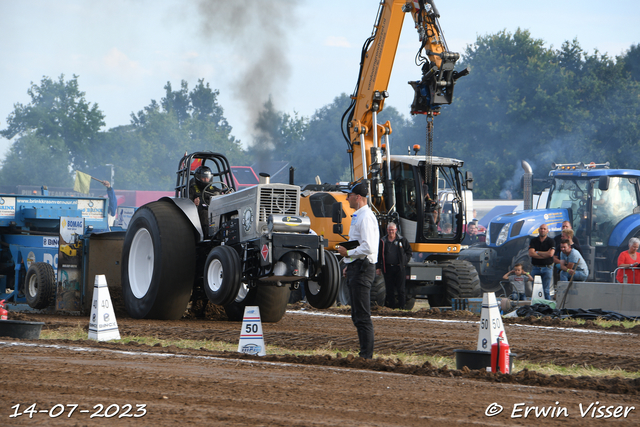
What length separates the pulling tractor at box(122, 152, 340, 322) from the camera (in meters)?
9.20

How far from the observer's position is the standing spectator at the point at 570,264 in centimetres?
1366

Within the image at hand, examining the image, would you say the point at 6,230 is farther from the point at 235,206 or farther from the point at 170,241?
the point at 235,206

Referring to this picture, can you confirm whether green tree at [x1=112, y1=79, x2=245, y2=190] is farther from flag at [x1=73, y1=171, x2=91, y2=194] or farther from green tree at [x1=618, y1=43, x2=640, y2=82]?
green tree at [x1=618, y1=43, x2=640, y2=82]

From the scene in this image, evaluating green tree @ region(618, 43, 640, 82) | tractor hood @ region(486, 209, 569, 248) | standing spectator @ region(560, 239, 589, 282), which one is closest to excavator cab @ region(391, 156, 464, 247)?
standing spectator @ region(560, 239, 589, 282)

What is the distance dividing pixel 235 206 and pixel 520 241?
987cm

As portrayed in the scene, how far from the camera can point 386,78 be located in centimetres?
1503

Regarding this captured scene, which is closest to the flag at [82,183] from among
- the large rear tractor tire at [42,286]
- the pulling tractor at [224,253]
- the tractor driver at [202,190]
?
the large rear tractor tire at [42,286]

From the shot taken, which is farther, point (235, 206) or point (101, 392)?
point (235, 206)

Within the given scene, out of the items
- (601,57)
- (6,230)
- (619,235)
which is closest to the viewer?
(6,230)

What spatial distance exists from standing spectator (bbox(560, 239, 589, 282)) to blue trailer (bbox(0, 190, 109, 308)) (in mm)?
8352

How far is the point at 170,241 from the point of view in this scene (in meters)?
10.3

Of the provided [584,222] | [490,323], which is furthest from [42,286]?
[584,222]

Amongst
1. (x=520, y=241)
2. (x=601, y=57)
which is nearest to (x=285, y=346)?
(x=520, y=241)

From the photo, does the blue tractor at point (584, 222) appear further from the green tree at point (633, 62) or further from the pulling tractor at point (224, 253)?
the green tree at point (633, 62)
